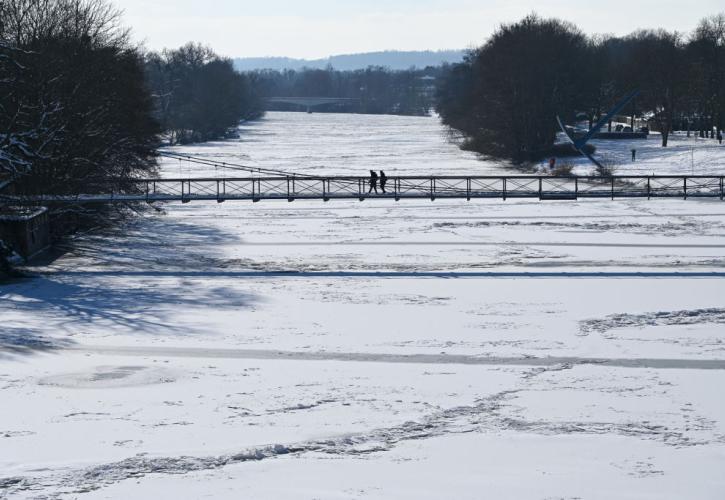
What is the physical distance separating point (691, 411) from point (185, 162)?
262 ft

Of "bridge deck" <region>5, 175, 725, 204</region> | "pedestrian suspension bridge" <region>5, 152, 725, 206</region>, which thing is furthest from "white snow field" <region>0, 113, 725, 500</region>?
"bridge deck" <region>5, 175, 725, 204</region>

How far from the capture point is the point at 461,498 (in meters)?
16.0

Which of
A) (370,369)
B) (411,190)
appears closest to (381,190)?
(411,190)

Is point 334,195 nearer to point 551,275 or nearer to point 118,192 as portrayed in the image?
point 118,192

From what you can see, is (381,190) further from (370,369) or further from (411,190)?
(370,369)

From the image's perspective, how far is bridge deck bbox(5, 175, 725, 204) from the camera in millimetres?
56481

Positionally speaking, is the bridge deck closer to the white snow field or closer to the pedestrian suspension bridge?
the pedestrian suspension bridge

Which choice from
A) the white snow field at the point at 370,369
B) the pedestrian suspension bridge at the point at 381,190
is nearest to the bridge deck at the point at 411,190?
the pedestrian suspension bridge at the point at 381,190

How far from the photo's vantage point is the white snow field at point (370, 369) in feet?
56.6

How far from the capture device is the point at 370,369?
2380 cm

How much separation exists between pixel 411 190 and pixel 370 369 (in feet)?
147

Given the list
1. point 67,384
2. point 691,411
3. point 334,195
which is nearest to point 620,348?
point 691,411

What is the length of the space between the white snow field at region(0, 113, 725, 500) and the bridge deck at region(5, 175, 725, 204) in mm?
8762

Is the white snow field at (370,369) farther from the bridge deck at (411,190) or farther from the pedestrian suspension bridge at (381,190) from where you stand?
the bridge deck at (411,190)
